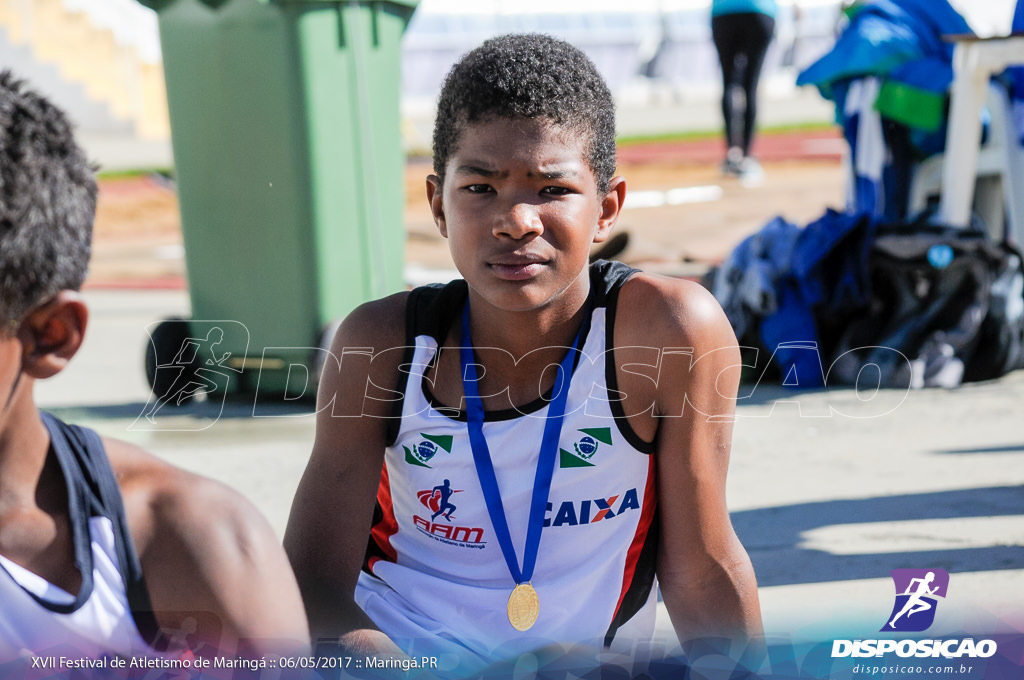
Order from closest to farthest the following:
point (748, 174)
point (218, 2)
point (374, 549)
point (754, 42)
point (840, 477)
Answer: point (374, 549), point (840, 477), point (218, 2), point (754, 42), point (748, 174)

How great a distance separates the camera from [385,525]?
2061 mm

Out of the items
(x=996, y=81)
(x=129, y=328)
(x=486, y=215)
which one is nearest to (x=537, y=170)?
(x=486, y=215)

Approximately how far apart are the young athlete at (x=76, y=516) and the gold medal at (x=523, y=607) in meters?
0.58

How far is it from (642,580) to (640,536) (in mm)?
83

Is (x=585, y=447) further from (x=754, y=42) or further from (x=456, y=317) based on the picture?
(x=754, y=42)

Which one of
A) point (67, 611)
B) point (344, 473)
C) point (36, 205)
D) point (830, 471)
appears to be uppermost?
point (36, 205)

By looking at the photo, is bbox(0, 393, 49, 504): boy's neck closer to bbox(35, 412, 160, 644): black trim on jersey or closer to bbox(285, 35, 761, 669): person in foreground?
bbox(35, 412, 160, 644): black trim on jersey

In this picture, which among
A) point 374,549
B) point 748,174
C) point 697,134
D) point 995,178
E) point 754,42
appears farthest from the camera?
point 697,134

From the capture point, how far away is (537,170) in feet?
6.12

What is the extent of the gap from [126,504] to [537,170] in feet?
2.81

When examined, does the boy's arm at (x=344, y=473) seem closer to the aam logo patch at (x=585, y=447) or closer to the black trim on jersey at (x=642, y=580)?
the aam logo patch at (x=585, y=447)

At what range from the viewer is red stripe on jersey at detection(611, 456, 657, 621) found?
1963mm

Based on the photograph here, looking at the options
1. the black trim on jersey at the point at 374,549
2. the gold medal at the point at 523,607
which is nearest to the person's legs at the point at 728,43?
the black trim on jersey at the point at 374,549

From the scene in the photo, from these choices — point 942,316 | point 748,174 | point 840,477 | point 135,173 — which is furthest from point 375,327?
point 135,173
